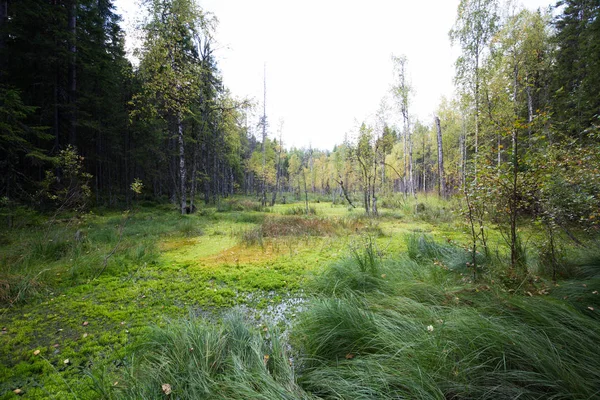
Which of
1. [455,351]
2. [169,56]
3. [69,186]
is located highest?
[169,56]

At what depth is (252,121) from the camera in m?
28.5

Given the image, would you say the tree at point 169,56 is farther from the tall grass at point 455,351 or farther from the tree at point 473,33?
the tree at point 473,33

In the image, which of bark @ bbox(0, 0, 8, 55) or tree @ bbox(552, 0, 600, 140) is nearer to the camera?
bark @ bbox(0, 0, 8, 55)

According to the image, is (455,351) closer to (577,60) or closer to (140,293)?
(140,293)

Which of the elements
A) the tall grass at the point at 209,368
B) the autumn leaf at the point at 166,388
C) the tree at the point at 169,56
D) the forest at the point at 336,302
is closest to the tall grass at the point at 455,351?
the forest at the point at 336,302

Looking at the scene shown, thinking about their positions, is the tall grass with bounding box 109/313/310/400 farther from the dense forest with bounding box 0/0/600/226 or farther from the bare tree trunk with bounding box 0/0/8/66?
the bare tree trunk with bounding box 0/0/8/66

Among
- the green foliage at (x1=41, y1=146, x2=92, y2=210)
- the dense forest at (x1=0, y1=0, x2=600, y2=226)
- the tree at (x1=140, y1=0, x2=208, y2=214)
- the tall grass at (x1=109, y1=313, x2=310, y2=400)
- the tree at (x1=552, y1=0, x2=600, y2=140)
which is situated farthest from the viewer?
the tree at (x1=140, y1=0, x2=208, y2=214)

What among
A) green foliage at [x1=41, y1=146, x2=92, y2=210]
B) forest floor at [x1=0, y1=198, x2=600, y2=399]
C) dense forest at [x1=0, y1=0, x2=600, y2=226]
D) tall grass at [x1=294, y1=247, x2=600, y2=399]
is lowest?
forest floor at [x1=0, y1=198, x2=600, y2=399]

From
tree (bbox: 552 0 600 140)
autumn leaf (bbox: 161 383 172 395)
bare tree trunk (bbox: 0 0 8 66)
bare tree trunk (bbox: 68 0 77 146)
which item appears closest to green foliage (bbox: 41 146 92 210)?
bare tree trunk (bbox: 68 0 77 146)

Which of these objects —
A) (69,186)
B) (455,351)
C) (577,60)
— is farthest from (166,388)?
(577,60)

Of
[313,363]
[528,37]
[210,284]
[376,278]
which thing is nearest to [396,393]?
[313,363]

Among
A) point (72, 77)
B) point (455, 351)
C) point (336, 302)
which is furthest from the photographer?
point (72, 77)

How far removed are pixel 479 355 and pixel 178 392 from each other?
232 cm

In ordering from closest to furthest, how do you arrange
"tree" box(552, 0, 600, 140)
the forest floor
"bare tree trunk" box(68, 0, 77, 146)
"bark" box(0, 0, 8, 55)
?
the forest floor < "bark" box(0, 0, 8, 55) < "tree" box(552, 0, 600, 140) < "bare tree trunk" box(68, 0, 77, 146)
